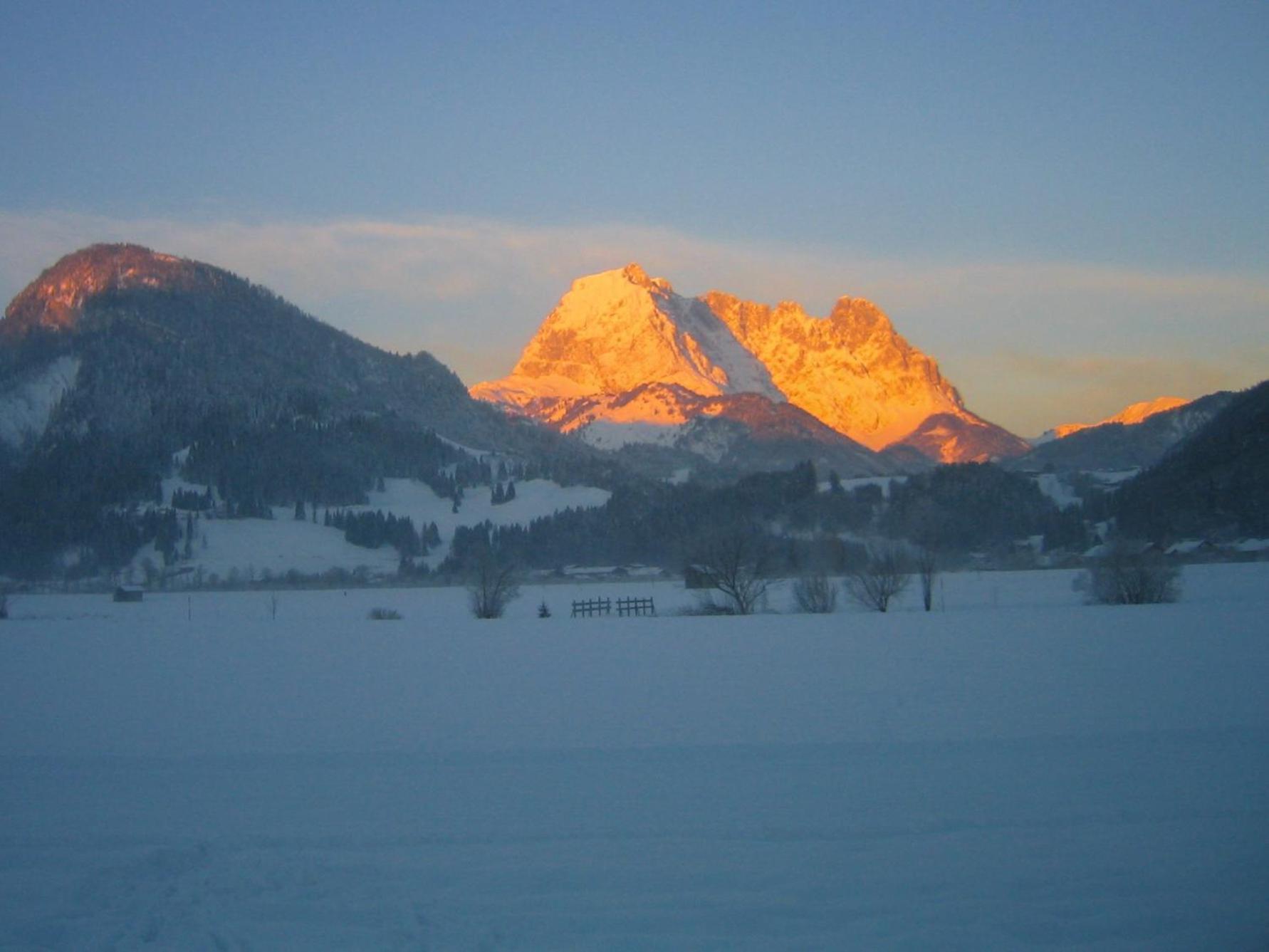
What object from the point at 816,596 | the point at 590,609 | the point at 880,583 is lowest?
the point at 590,609

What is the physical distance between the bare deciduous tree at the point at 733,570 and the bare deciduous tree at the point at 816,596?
2057 mm

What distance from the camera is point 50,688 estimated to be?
2950 centimetres

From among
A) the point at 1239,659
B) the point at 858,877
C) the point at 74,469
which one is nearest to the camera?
the point at 858,877

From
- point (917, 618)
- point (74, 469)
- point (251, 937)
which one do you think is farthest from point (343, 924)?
point (74, 469)

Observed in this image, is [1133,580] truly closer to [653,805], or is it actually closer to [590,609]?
[590,609]

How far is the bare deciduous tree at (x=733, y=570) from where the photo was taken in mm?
60531

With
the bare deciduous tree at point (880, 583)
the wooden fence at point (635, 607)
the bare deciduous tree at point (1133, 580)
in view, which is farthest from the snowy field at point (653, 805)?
the wooden fence at point (635, 607)

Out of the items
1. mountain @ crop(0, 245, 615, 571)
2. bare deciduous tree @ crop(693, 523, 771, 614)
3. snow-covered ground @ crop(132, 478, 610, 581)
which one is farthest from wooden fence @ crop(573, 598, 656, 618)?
mountain @ crop(0, 245, 615, 571)

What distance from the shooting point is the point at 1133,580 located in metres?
54.0

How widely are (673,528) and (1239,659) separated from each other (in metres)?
116

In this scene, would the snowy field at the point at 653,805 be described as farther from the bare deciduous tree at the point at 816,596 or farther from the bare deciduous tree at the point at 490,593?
the bare deciduous tree at the point at 490,593

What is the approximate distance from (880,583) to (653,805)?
4568 centimetres

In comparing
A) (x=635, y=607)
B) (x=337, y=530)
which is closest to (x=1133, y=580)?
(x=635, y=607)

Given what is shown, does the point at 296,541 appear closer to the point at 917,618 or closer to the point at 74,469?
the point at 74,469
